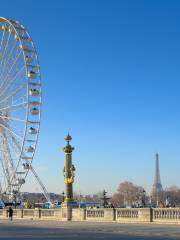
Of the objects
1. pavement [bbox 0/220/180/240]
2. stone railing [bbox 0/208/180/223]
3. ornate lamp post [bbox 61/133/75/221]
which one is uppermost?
ornate lamp post [bbox 61/133/75/221]

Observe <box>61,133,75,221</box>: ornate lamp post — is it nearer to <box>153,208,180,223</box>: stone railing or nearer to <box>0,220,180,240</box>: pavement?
<box>153,208,180,223</box>: stone railing

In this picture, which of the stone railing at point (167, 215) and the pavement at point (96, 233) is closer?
the pavement at point (96, 233)

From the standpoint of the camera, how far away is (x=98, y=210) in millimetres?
46781

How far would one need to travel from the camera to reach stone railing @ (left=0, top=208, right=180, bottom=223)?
40062mm

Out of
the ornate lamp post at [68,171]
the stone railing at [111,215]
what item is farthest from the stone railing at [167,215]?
the ornate lamp post at [68,171]

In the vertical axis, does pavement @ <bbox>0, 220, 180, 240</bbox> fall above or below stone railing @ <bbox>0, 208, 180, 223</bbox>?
below

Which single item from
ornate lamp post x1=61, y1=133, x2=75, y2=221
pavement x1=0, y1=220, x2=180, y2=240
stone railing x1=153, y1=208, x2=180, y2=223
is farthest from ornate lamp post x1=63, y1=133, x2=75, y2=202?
pavement x1=0, y1=220, x2=180, y2=240

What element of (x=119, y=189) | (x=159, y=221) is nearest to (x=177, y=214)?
(x=159, y=221)

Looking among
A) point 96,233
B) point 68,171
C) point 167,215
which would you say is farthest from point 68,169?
point 96,233

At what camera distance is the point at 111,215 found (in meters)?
45.1

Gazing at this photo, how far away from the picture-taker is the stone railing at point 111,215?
40.1m

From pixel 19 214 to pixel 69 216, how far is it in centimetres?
971

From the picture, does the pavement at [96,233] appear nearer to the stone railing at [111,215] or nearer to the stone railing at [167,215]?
the stone railing at [167,215]

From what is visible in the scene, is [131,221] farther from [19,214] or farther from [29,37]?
[29,37]
